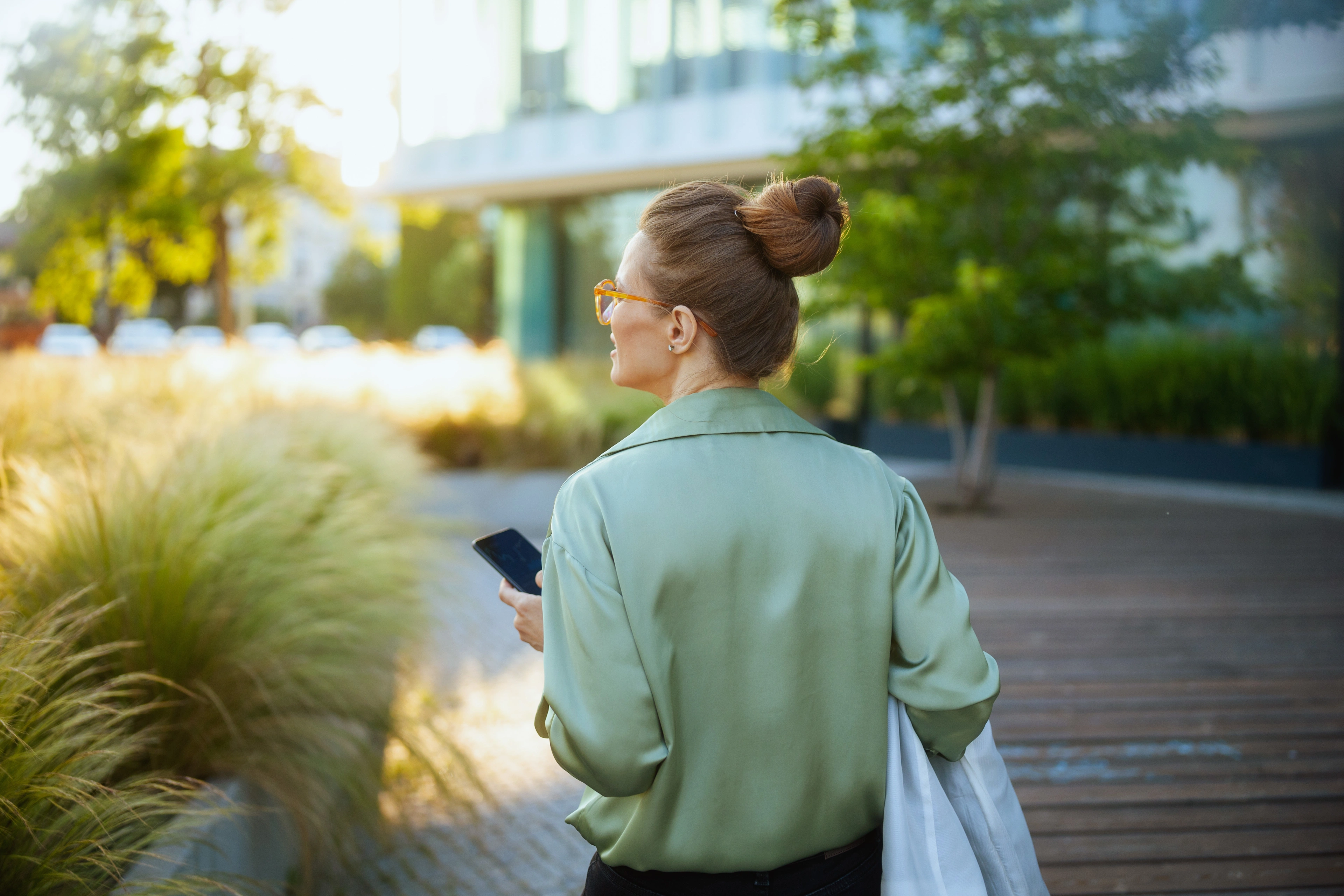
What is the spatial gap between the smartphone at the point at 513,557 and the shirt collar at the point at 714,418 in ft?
0.99

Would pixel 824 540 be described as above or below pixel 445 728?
above

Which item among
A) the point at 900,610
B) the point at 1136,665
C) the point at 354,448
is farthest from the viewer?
the point at 354,448

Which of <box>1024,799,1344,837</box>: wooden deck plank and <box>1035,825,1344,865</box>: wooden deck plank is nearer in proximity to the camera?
<box>1035,825,1344,865</box>: wooden deck plank

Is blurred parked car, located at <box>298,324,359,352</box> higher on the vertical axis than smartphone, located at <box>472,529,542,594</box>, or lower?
lower

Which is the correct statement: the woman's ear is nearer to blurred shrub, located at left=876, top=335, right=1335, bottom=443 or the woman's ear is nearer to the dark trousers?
the dark trousers

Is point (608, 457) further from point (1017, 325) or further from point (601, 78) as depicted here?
point (601, 78)

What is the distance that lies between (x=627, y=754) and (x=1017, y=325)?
8.04m

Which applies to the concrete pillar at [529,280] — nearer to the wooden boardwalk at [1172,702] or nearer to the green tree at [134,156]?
the green tree at [134,156]

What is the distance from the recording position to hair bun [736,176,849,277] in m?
1.41

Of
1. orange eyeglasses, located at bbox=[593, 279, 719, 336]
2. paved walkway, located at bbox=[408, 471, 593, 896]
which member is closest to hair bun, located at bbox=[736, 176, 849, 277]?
orange eyeglasses, located at bbox=[593, 279, 719, 336]

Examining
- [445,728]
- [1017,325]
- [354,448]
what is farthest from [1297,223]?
[445,728]

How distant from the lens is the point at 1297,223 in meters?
11.8

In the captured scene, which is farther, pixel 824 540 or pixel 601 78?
pixel 601 78

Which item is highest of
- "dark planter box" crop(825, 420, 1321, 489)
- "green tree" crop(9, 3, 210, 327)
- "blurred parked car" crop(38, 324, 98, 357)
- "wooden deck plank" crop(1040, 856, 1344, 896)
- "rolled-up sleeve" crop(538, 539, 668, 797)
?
"green tree" crop(9, 3, 210, 327)
